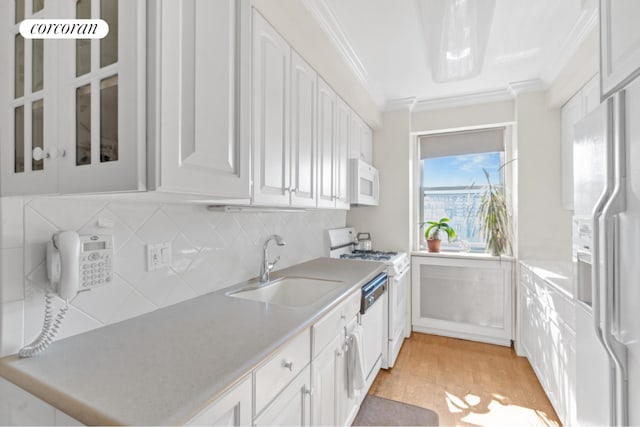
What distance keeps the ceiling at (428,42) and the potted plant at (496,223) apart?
110 cm

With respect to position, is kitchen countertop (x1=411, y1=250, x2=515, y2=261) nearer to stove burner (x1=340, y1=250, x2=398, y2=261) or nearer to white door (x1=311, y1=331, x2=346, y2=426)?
stove burner (x1=340, y1=250, x2=398, y2=261)

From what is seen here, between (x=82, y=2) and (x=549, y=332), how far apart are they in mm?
2829

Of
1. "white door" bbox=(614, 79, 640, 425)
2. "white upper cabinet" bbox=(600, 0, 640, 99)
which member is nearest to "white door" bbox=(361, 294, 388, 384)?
"white door" bbox=(614, 79, 640, 425)

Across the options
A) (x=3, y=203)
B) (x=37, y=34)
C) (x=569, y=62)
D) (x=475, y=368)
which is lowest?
(x=475, y=368)

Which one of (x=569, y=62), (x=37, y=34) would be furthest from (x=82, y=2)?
(x=569, y=62)

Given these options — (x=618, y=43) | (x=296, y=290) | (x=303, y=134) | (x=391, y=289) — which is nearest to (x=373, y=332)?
(x=391, y=289)

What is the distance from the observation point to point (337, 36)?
1985 millimetres

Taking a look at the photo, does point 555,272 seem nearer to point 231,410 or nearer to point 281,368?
point 281,368

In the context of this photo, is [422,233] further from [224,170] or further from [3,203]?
[3,203]

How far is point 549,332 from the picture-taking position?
6.45 feet

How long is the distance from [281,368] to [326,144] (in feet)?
4.90

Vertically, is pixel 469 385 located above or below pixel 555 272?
below

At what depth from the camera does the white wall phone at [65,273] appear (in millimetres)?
845

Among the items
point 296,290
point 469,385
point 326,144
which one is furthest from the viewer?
point 469,385
